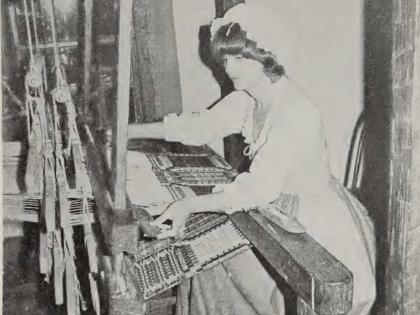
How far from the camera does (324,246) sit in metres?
2.20

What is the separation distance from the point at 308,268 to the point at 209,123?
5.22ft

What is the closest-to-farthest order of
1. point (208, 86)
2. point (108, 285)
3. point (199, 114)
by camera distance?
point (108, 285) < point (199, 114) < point (208, 86)

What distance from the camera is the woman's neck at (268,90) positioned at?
7.50 ft

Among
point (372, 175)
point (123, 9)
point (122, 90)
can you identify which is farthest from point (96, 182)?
point (372, 175)

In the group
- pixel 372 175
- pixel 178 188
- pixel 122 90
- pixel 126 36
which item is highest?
pixel 126 36

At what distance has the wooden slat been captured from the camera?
1293mm

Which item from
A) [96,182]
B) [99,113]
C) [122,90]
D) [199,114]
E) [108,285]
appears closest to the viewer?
[122,90]

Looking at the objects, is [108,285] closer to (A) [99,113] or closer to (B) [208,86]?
(A) [99,113]

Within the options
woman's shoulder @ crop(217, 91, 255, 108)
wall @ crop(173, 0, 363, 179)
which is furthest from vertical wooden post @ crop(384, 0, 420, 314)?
wall @ crop(173, 0, 363, 179)

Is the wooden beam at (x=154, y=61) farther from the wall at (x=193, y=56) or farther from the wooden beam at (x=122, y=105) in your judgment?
the wooden beam at (x=122, y=105)

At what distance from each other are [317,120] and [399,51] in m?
0.66

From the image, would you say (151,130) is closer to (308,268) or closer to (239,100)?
(239,100)

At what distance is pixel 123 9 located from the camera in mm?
1291

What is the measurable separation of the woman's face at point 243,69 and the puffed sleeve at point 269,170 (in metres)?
0.30
